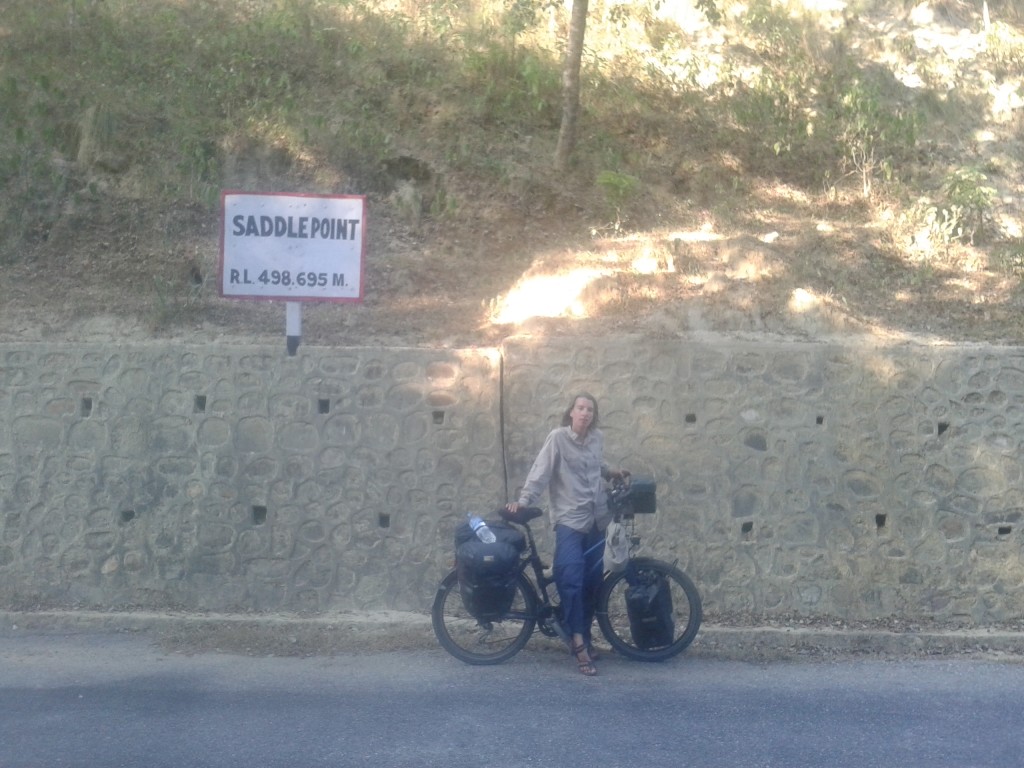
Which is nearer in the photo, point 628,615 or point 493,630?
point 628,615

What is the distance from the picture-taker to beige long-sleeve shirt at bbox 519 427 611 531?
690cm

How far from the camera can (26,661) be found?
7043 millimetres

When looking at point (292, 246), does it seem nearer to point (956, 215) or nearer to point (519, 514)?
point (519, 514)

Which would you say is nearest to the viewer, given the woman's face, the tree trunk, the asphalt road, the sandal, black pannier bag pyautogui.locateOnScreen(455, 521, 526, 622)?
the asphalt road

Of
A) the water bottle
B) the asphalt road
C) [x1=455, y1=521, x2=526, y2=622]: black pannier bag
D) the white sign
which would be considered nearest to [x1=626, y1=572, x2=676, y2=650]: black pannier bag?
the asphalt road

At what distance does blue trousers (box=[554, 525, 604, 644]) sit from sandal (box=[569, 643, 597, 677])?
0.08m

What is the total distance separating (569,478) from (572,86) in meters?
6.10

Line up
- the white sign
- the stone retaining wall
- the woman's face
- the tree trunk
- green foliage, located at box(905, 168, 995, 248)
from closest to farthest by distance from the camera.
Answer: the woman's face
the stone retaining wall
the white sign
green foliage, located at box(905, 168, 995, 248)
the tree trunk

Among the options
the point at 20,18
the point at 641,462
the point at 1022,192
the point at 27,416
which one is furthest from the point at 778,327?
the point at 20,18

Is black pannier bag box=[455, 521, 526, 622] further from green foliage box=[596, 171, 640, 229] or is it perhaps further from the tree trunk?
the tree trunk

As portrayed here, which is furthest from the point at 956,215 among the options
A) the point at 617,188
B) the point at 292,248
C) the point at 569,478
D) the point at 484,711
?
the point at 484,711

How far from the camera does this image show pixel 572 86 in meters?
11.7

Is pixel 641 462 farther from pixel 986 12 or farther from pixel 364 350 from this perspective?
pixel 986 12

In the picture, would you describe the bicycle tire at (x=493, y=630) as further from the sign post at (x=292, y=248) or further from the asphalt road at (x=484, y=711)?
the sign post at (x=292, y=248)
